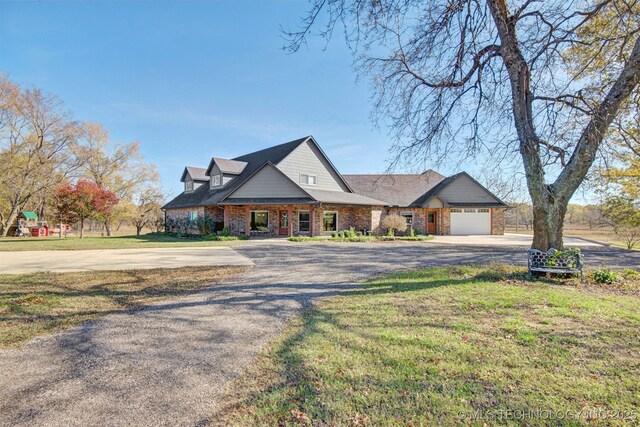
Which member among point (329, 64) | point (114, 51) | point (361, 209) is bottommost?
point (361, 209)

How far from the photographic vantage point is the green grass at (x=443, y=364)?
8.04ft

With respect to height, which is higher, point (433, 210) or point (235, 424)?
point (433, 210)

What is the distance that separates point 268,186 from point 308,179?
3879 mm

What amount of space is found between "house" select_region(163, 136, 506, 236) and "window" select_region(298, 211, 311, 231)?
2.9 inches

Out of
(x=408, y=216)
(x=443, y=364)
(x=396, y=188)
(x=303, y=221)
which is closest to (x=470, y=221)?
(x=408, y=216)

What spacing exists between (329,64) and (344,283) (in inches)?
240

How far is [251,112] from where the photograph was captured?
A: 20.8m

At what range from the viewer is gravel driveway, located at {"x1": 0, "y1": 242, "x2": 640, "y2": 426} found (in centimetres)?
245

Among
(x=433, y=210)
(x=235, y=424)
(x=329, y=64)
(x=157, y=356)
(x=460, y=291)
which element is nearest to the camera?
(x=235, y=424)

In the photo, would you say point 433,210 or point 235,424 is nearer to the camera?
point 235,424

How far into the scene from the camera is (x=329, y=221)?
2250cm

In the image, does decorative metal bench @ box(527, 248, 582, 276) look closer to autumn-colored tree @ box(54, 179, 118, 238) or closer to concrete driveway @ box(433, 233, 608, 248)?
concrete driveway @ box(433, 233, 608, 248)

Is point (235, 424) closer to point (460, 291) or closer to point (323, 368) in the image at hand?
point (323, 368)

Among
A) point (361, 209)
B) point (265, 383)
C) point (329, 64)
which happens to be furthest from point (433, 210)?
point (265, 383)
